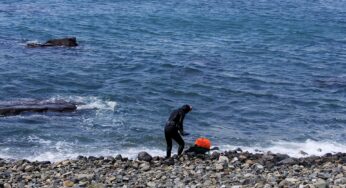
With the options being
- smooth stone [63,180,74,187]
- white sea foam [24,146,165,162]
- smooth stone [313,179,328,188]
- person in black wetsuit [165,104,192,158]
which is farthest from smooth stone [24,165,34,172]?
smooth stone [313,179,328,188]

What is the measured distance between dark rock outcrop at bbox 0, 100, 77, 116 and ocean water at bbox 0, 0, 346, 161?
0.52m

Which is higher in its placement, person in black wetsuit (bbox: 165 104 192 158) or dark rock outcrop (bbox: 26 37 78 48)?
person in black wetsuit (bbox: 165 104 192 158)

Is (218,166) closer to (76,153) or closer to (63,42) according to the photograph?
(76,153)

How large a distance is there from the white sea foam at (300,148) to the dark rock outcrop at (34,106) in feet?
25.1

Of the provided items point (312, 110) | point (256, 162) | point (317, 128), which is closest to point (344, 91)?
point (312, 110)

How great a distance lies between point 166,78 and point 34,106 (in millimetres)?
9003

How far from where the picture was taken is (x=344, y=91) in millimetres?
34156

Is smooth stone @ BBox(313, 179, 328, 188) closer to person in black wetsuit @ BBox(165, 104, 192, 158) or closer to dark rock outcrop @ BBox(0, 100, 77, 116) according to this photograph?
person in black wetsuit @ BBox(165, 104, 192, 158)

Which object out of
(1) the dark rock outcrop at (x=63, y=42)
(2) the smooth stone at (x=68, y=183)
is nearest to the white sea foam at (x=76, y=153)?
(2) the smooth stone at (x=68, y=183)

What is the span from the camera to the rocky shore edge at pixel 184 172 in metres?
17.1

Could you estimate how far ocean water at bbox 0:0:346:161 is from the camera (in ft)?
84.1

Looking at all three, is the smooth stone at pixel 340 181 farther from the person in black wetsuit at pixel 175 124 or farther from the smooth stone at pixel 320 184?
the person in black wetsuit at pixel 175 124

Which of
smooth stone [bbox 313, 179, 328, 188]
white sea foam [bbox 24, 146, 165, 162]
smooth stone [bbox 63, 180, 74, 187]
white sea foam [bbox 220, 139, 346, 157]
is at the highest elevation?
Result: smooth stone [bbox 313, 179, 328, 188]

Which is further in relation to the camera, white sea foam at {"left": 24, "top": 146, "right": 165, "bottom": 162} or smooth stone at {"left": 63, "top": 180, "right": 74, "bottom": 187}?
white sea foam at {"left": 24, "top": 146, "right": 165, "bottom": 162}
